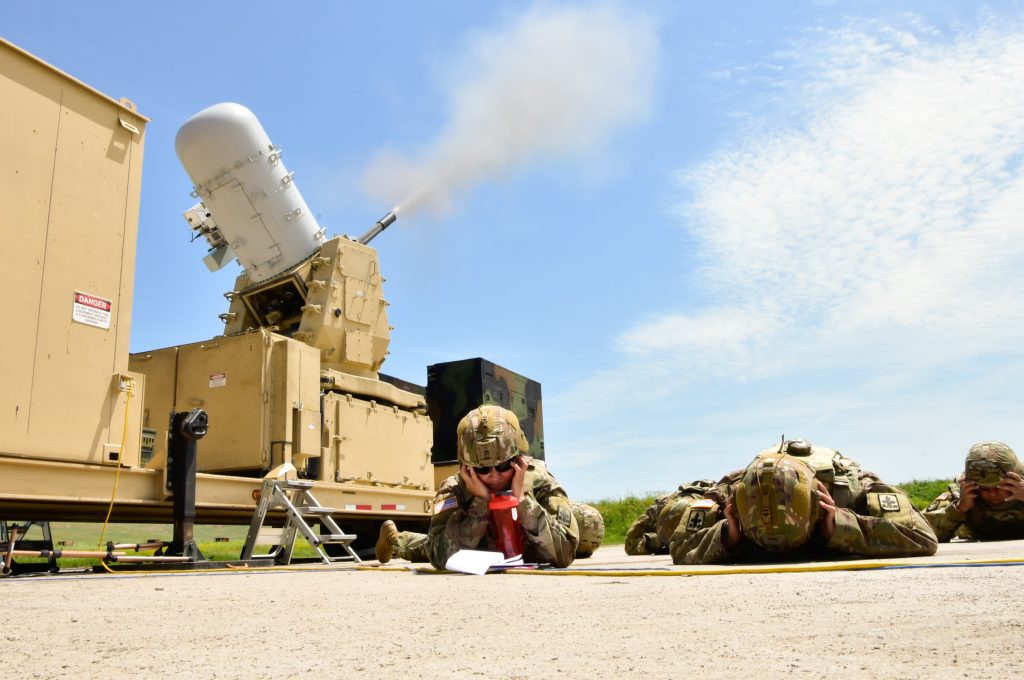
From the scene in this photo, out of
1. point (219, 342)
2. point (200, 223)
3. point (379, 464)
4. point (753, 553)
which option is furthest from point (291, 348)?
point (753, 553)

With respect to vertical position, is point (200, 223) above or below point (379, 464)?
above

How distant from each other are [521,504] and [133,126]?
4760mm

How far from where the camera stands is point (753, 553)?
20.8ft

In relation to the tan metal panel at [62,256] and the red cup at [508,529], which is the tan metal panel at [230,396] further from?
the red cup at [508,529]

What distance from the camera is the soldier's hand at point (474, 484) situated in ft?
20.0

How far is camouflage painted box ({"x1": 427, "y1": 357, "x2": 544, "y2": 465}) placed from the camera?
13578mm

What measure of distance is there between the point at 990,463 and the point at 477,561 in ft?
19.5

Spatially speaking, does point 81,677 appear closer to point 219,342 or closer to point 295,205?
point 219,342

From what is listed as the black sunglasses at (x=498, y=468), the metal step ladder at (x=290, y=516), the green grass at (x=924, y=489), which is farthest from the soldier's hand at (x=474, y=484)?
the green grass at (x=924, y=489)

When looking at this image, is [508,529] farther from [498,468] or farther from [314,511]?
[314,511]

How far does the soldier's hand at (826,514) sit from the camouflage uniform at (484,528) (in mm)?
1717

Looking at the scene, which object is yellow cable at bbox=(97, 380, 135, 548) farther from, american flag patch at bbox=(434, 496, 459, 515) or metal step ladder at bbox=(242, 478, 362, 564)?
american flag patch at bbox=(434, 496, 459, 515)

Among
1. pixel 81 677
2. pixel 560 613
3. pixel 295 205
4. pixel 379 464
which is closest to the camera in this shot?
pixel 81 677

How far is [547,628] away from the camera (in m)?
2.98
